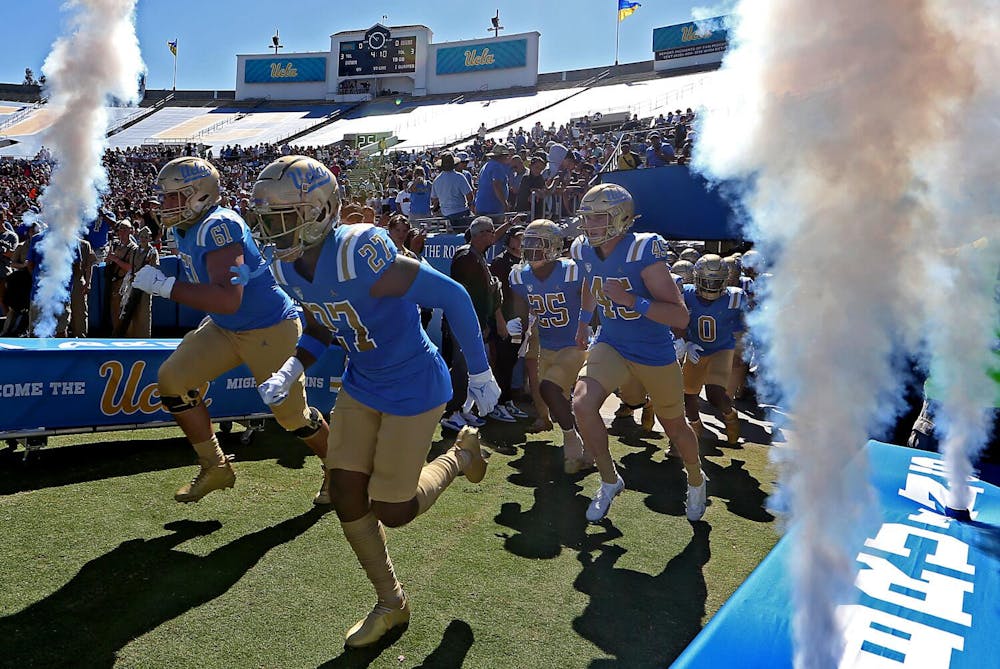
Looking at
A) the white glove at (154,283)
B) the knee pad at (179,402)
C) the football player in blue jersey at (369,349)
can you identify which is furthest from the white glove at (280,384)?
the knee pad at (179,402)

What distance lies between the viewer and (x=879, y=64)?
6.07 ft

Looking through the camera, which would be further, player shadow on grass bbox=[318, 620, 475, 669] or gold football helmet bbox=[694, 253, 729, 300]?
gold football helmet bbox=[694, 253, 729, 300]

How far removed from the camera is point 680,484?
5461 mm

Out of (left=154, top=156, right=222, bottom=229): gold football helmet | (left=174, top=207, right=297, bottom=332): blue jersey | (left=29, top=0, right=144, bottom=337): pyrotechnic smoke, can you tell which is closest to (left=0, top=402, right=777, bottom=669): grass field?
(left=174, top=207, right=297, bottom=332): blue jersey

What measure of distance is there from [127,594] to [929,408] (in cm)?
580

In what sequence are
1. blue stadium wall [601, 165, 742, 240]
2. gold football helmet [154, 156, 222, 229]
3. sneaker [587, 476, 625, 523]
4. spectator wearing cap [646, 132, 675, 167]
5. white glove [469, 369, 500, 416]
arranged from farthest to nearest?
spectator wearing cap [646, 132, 675, 167] → blue stadium wall [601, 165, 742, 240] → sneaker [587, 476, 625, 523] → gold football helmet [154, 156, 222, 229] → white glove [469, 369, 500, 416]

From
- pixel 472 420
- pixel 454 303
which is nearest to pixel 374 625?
pixel 454 303

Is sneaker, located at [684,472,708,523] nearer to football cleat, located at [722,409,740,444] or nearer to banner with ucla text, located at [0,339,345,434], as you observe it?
football cleat, located at [722,409,740,444]

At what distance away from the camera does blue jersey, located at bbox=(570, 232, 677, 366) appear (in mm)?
4422

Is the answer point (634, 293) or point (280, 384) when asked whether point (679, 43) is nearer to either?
point (634, 293)

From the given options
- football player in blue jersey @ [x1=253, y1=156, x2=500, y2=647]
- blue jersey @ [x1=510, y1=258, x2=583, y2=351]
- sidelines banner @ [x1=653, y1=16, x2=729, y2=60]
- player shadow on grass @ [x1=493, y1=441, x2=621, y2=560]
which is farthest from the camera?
sidelines banner @ [x1=653, y1=16, x2=729, y2=60]

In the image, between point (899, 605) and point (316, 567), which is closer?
point (899, 605)

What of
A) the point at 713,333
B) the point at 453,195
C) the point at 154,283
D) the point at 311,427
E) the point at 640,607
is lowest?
the point at 640,607

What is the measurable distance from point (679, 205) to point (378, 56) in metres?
46.2
